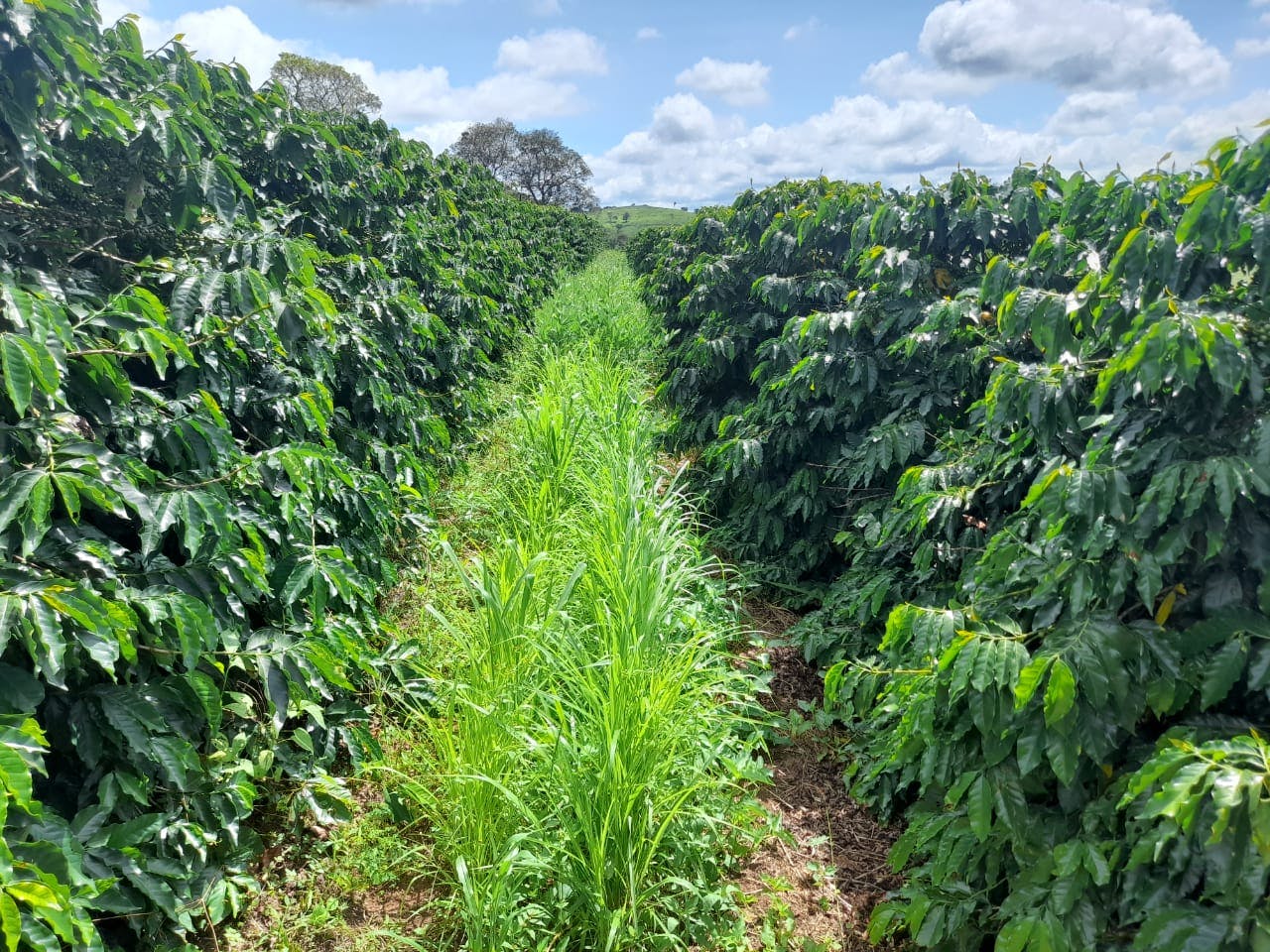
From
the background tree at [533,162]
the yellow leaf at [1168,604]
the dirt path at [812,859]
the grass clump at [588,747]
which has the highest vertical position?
the background tree at [533,162]

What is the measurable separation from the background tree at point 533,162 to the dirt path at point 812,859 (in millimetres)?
50230

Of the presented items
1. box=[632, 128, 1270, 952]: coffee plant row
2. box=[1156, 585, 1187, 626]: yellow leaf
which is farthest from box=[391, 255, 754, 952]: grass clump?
box=[1156, 585, 1187, 626]: yellow leaf

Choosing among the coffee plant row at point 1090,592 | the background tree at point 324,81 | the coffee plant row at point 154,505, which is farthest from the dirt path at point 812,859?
the background tree at point 324,81

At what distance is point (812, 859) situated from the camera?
2.46m

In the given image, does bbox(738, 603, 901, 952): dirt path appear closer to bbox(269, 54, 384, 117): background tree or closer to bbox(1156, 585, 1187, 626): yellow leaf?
bbox(1156, 585, 1187, 626): yellow leaf

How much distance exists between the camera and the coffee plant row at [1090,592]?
137 cm

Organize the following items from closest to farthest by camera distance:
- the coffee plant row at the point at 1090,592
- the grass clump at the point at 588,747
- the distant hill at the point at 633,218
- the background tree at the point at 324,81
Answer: the coffee plant row at the point at 1090,592
the grass clump at the point at 588,747
the background tree at the point at 324,81
the distant hill at the point at 633,218

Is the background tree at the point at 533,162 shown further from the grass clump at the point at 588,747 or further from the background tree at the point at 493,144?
the grass clump at the point at 588,747

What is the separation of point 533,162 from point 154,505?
54.7 m

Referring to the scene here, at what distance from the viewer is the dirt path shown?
2.18 metres

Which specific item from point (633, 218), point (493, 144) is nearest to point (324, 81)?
point (493, 144)

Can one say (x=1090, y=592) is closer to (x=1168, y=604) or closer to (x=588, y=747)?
(x=1168, y=604)

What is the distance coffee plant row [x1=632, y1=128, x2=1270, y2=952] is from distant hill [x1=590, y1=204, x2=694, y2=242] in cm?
4382

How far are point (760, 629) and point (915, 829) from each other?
175 centimetres
